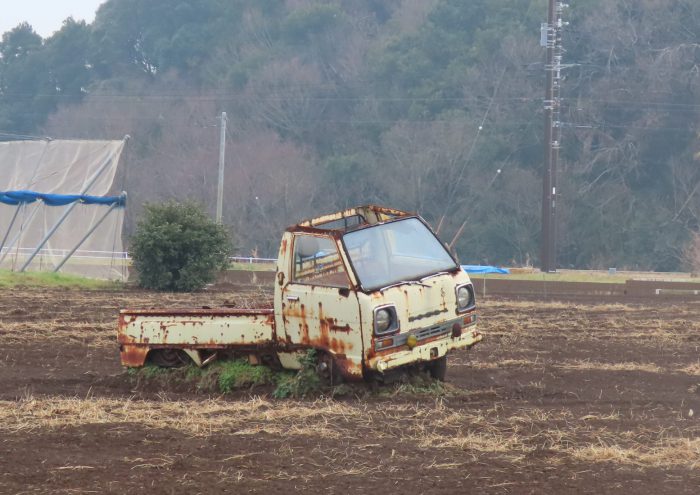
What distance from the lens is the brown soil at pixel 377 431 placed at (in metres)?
8.24

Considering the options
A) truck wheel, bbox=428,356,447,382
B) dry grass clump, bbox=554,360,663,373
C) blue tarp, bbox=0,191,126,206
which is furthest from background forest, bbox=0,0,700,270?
truck wheel, bbox=428,356,447,382

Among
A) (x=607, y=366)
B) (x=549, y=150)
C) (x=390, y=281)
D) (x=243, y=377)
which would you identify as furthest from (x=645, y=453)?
(x=549, y=150)

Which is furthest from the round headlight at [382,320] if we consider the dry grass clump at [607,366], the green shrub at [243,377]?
the dry grass clump at [607,366]

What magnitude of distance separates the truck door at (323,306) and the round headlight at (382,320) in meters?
0.19

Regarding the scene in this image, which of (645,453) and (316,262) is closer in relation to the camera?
(645,453)

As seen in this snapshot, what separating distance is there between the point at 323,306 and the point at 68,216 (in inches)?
975

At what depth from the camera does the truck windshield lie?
473 inches

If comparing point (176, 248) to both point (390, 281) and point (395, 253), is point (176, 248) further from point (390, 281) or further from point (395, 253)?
point (390, 281)

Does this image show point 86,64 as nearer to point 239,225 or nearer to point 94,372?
point 239,225

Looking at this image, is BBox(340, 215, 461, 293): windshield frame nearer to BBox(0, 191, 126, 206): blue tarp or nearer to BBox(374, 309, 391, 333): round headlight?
BBox(374, 309, 391, 333): round headlight

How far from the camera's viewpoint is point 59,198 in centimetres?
3391

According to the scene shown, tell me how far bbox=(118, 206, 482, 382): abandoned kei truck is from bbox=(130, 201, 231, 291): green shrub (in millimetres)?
17794

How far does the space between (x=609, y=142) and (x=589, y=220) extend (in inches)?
169

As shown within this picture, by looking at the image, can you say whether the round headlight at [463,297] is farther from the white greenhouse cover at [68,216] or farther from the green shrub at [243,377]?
the white greenhouse cover at [68,216]
